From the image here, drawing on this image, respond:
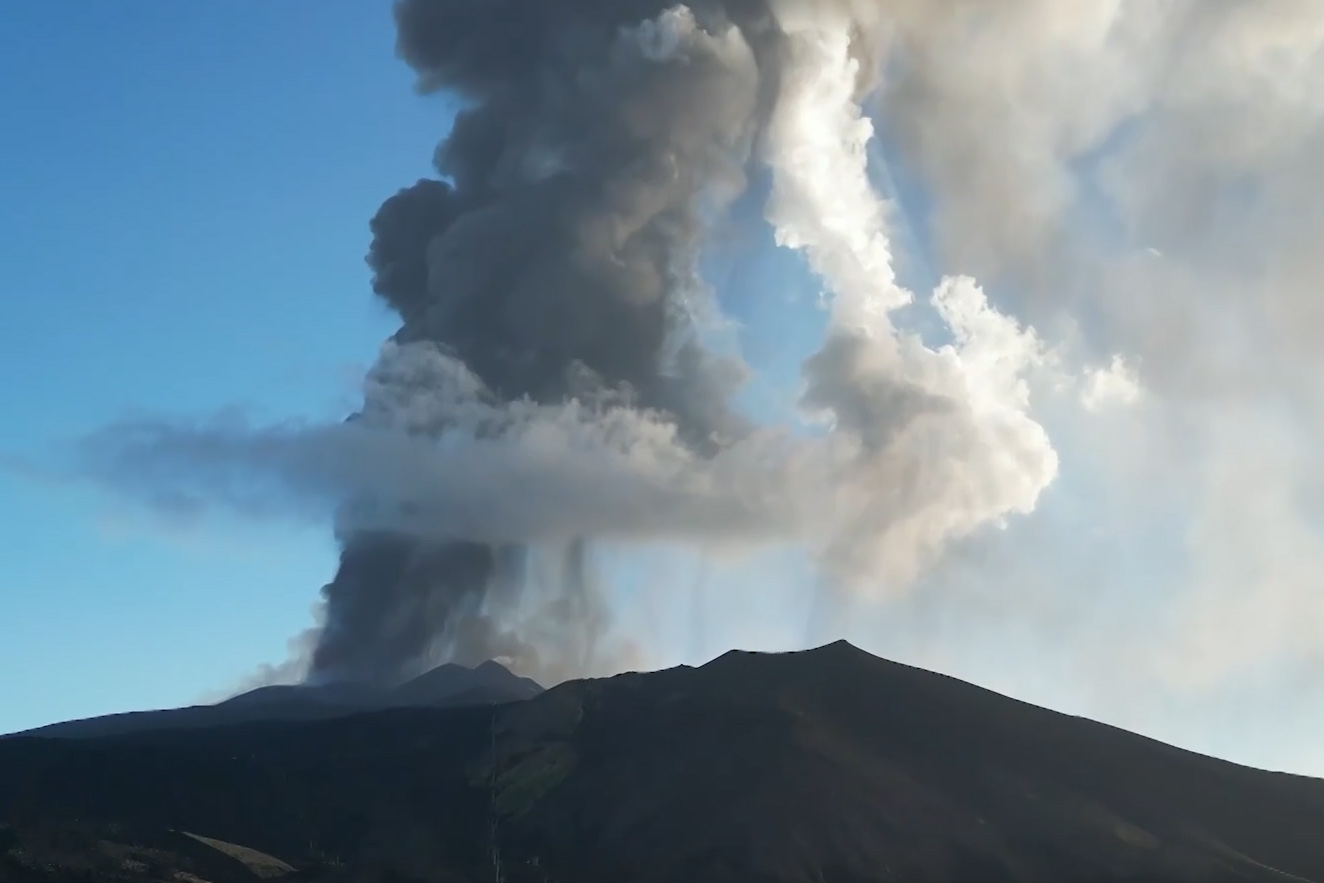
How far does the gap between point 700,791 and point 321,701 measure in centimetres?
5088

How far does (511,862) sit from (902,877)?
1017 inches

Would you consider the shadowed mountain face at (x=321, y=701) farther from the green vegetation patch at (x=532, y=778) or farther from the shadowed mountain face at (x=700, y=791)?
the green vegetation patch at (x=532, y=778)

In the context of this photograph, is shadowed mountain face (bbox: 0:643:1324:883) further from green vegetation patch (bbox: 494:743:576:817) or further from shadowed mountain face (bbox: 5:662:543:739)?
shadowed mountain face (bbox: 5:662:543:739)

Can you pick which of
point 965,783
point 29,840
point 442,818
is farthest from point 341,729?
point 965,783

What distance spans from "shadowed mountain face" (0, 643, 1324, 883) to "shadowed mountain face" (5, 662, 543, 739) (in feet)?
48.1

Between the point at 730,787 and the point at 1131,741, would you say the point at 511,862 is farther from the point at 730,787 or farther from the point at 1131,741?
the point at 1131,741

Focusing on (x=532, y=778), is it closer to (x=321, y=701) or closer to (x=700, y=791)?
(x=700, y=791)

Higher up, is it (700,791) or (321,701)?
(321,701)

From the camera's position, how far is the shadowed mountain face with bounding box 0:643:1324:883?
84.6m

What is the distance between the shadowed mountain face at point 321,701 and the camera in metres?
128

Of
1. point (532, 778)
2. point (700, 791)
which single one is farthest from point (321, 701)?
point (700, 791)

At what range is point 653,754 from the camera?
334ft

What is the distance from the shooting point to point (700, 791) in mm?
93875

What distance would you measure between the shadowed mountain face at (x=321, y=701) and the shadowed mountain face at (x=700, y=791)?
14666 millimetres
